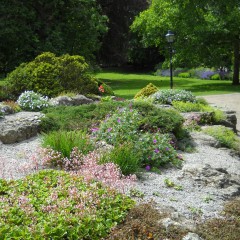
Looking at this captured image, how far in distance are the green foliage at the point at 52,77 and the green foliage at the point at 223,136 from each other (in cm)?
536

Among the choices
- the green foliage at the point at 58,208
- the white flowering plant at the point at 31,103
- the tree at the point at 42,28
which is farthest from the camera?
the tree at the point at 42,28

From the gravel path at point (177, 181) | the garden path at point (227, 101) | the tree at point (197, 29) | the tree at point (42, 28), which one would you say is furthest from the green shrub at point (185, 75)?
the gravel path at point (177, 181)

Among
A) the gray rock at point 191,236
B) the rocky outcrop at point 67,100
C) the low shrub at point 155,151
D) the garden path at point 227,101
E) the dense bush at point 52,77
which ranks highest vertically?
the dense bush at point 52,77

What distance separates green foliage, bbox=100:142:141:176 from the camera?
19.3 ft

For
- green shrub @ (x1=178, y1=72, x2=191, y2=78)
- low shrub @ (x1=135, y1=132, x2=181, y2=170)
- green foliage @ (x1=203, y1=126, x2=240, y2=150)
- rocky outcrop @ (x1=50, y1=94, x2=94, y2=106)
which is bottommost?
green shrub @ (x1=178, y1=72, x2=191, y2=78)

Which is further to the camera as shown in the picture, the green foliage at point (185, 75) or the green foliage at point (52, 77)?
the green foliage at point (185, 75)

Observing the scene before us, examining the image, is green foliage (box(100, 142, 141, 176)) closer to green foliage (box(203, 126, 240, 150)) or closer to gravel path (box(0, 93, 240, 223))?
gravel path (box(0, 93, 240, 223))

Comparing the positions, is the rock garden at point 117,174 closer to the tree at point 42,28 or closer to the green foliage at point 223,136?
the green foliage at point 223,136

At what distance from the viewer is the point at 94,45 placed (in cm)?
2470

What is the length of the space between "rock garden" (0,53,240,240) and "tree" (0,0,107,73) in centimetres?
1055

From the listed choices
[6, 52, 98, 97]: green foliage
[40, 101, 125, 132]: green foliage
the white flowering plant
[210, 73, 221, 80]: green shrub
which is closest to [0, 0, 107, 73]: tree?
[6, 52, 98, 97]: green foliage

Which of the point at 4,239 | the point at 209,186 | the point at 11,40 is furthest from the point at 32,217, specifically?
the point at 11,40

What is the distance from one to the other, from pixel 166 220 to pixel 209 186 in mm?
1633

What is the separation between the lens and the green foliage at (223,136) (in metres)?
8.59
